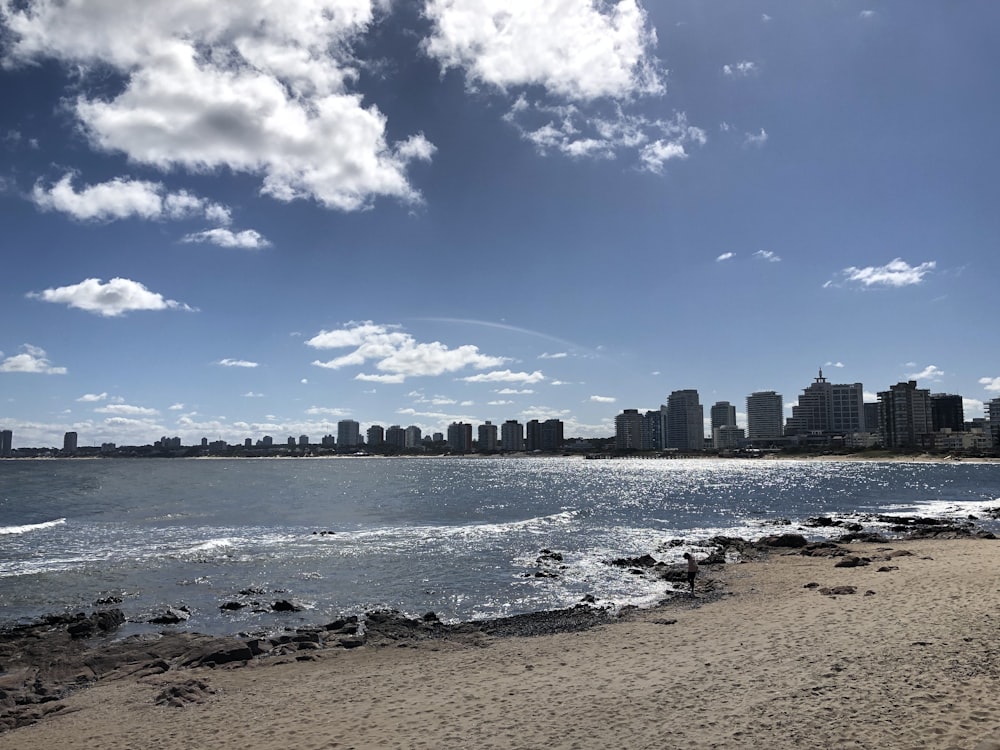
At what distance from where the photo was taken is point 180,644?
2012 centimetres

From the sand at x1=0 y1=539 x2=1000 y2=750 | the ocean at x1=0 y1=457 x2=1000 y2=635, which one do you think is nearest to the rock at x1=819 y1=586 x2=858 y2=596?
the sand at x1=0 y1=539 x2=1000 y2=750

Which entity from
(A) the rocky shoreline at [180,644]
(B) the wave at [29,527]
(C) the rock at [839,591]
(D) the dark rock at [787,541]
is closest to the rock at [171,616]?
(A) the rocky shoreline at [180,644]

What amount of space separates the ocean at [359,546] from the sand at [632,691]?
6.15 m

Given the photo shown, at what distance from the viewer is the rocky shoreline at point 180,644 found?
1631cm

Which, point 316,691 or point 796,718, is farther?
point 316,691

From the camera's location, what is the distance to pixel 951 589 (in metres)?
22.0

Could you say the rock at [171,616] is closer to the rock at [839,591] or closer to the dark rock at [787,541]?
the rock at [839,591]

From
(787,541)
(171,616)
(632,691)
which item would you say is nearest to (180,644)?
(171,616)

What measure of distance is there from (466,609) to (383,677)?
29.1 ft

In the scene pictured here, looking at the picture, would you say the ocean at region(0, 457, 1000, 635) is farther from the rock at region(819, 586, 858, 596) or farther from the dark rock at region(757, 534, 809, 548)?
the rock at region(819, 586, 858, 596)

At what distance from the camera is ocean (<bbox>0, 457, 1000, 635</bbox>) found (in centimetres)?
2647

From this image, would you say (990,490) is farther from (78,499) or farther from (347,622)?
(78,499)

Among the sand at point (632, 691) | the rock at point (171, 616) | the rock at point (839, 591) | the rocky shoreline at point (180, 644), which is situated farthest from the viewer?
the rock at point (171, 616)

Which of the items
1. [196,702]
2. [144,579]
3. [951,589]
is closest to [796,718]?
[196,702]
